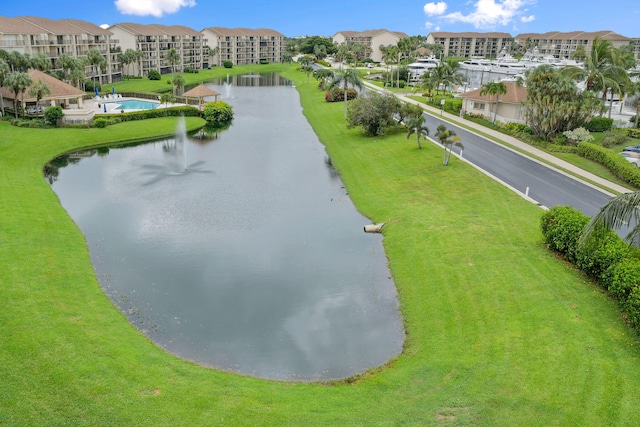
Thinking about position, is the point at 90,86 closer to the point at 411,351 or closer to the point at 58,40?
the point at 58,40

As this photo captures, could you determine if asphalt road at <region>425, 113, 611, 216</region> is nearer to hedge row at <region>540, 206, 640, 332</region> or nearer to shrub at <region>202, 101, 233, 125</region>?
hedge row at <region>540, 206, 640, 332</region>

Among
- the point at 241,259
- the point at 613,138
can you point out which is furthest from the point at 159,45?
the point at 241,259

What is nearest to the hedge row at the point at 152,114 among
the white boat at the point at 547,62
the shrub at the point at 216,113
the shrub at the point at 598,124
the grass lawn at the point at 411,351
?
the shrub at the point at 216,113

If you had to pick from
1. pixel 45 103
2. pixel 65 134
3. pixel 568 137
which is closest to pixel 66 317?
pixel 65 134

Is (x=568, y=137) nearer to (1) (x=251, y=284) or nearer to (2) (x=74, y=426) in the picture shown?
(1) (x=251, y=284)

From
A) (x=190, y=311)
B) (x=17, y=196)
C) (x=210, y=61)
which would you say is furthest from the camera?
(x=210, y=61)
